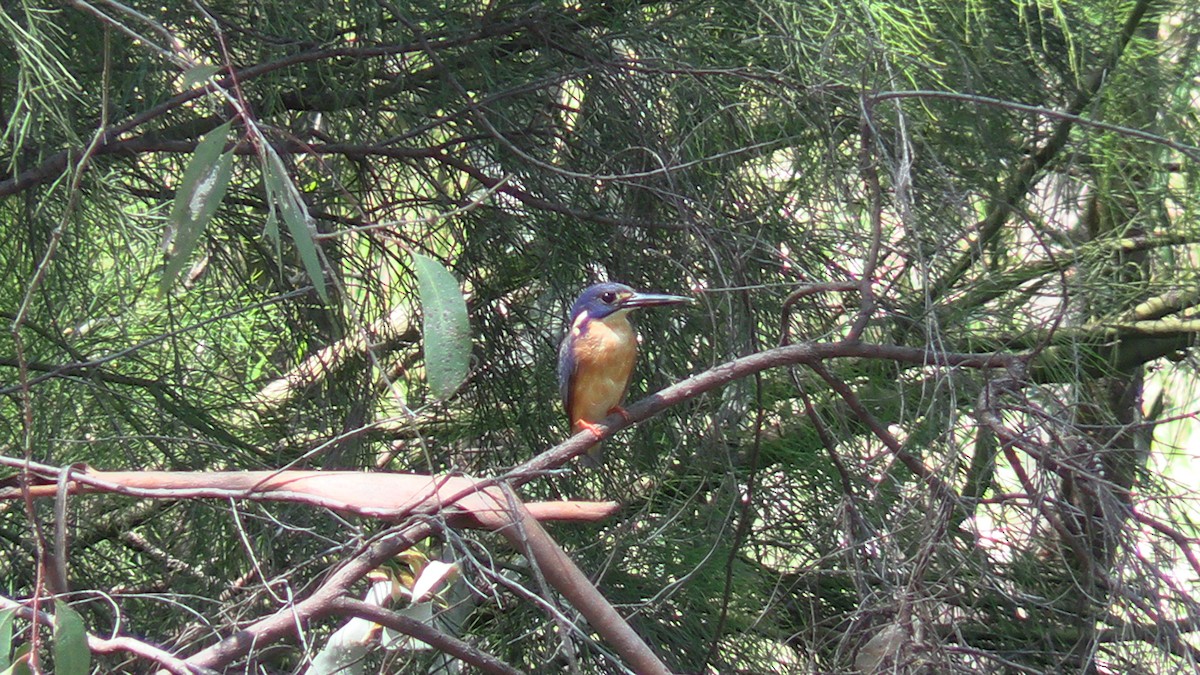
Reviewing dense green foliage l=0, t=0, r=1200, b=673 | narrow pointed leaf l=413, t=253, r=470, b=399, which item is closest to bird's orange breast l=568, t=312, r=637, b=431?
dense green foliage l=0, t=0, r=1200, b=673

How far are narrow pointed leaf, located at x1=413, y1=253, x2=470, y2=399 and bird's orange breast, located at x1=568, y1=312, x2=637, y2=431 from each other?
42.4 inches

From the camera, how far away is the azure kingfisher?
2215mm

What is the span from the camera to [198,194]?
111 centimetres

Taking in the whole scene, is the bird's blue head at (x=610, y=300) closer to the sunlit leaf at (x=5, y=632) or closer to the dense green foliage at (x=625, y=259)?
the dense green foliage at (x=625, y=259)

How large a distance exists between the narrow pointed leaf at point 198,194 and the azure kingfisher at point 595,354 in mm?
1107

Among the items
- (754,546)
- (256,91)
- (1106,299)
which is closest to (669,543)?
(754,546)

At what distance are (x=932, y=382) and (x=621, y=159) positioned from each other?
0.72 metres

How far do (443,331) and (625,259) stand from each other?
1.29m

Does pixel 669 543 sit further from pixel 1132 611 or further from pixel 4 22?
pixel 4 22

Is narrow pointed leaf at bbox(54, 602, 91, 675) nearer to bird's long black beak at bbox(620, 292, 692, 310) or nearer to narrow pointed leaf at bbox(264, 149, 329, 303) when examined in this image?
narrow pointed leaf at bbox(264, 149, 329, 303)

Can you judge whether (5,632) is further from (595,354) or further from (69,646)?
(595,354)

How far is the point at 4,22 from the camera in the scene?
1.45m

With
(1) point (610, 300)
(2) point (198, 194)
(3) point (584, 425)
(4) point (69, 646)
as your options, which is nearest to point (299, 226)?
(2) point (198, 194)

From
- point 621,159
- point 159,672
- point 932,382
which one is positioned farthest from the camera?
point 621,159
